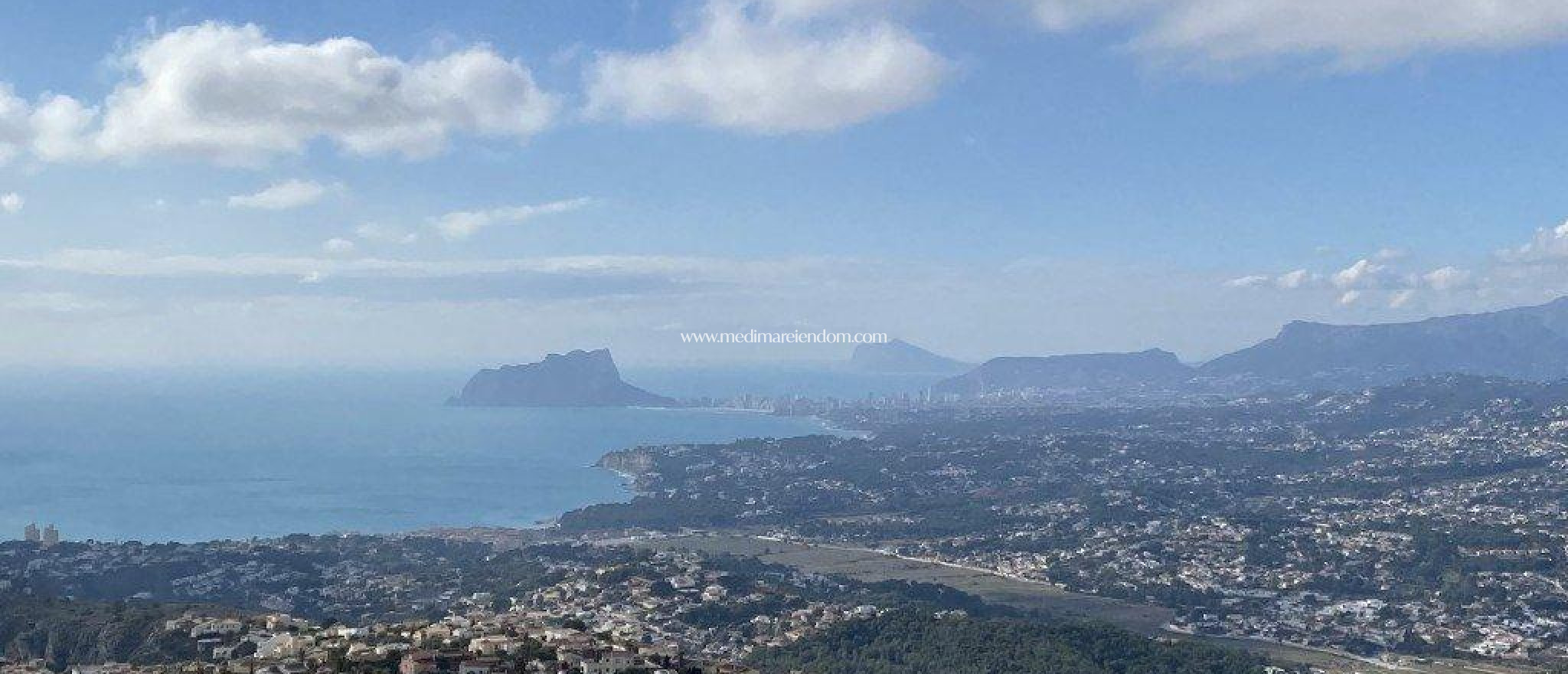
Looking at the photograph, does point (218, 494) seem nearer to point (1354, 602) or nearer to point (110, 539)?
point (110, 539)

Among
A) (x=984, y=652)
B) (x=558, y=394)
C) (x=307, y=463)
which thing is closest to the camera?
(x=984, y=652)

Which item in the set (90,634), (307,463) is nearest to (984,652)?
(90,634)

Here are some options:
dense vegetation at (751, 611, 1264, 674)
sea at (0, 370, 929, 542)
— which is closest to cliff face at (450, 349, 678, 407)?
sea at (0, 370, 929, 542)

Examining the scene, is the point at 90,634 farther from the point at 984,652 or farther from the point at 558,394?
the point at 558,394

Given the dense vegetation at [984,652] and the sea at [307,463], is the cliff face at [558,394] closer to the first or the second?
the sea at [307,463]

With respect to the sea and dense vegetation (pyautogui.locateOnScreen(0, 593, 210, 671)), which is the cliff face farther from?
dense vegetation (pyautogui.locateOnScreen(0, 593, 210, 671))

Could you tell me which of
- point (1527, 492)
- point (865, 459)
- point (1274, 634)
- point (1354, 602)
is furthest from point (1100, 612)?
point (865, 459)
